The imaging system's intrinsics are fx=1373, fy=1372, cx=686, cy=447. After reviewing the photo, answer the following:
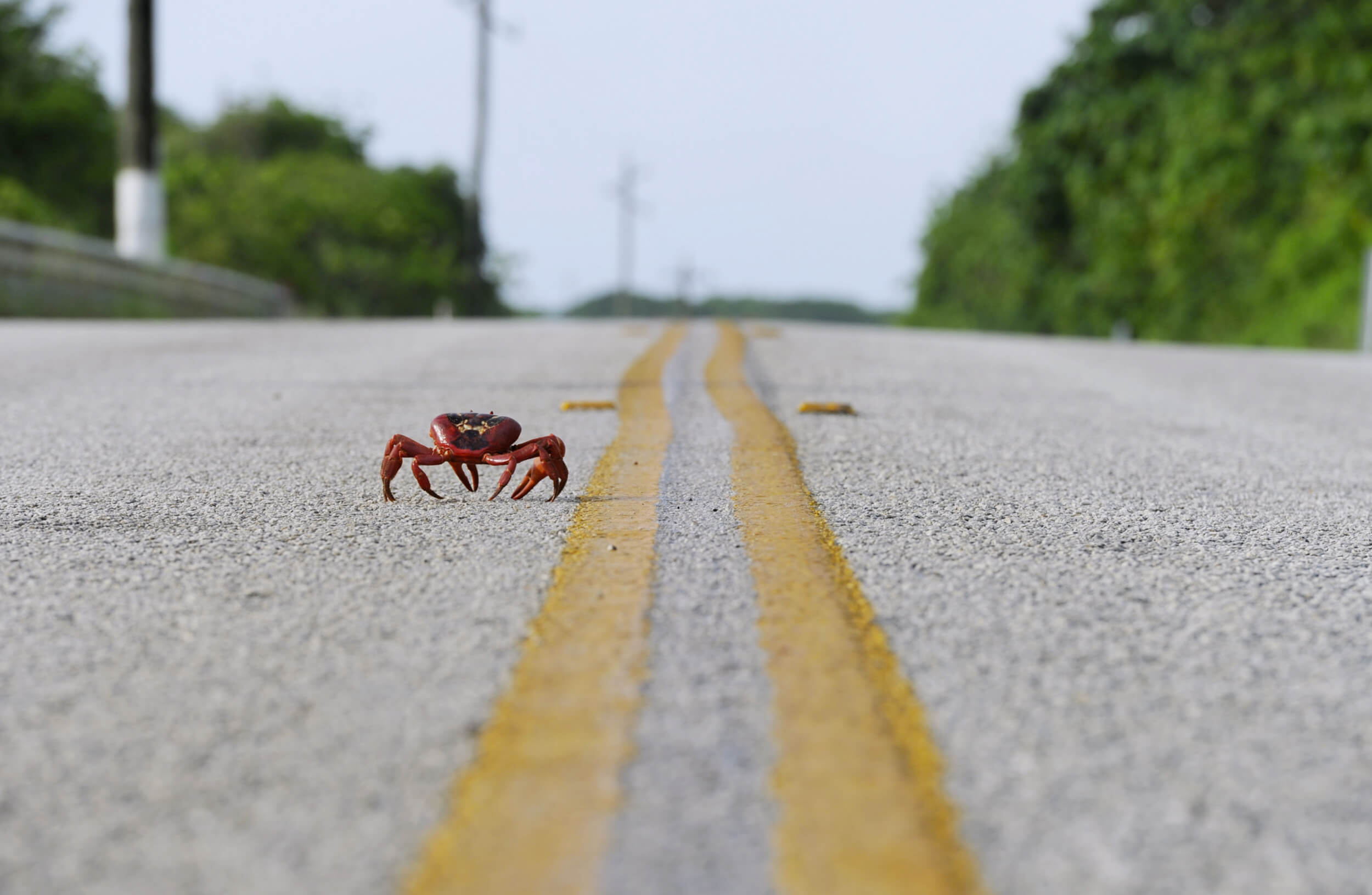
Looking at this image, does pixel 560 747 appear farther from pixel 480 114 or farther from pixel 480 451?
pixel 480 114

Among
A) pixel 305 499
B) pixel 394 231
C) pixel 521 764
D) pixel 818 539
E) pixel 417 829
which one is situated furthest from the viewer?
pixel 394 231

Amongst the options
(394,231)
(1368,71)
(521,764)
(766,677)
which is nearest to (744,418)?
(766,677)

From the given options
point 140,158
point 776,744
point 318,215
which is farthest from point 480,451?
point 318,215

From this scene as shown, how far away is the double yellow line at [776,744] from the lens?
1.41 metres

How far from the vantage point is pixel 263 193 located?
41.7m

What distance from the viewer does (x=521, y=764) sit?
5.44ft

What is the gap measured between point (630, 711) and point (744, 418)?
11.5 ft

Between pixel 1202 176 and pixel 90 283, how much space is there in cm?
2499

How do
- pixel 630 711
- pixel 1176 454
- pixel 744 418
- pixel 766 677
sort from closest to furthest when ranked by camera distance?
1. pixel 630 711
2. pixel 766 677
3. pixel 1176 454
4. pixel 744 418

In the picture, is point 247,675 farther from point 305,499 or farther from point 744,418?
point 744,418

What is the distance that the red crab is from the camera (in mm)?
3428

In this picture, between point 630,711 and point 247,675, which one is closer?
point 630,711

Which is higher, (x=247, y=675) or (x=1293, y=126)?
(x=1293, y=126)

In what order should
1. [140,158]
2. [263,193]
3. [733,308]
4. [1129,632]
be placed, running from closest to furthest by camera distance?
[1129,632]
[140,158]
[263,193]
[733,308]
